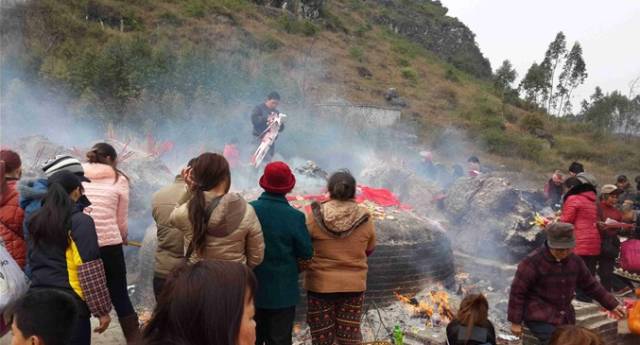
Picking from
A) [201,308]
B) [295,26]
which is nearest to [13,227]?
[201,308]

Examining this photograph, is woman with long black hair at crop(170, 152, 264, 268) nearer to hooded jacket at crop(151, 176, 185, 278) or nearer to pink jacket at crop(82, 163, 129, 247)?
hooded jacket at crop(151, 176, 185, 278)

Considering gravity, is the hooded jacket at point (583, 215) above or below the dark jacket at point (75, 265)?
above

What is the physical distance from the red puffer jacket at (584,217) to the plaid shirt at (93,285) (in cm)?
413

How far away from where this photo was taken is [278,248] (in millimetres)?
3287

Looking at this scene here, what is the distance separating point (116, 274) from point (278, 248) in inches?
44.8

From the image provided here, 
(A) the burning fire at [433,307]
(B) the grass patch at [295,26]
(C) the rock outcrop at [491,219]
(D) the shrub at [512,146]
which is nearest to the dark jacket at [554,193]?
(C) the rock outcrop at [491,219]

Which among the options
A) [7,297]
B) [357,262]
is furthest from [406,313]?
[7,297]

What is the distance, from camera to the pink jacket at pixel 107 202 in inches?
134

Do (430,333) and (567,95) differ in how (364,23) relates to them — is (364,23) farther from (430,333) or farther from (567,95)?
(430,333)

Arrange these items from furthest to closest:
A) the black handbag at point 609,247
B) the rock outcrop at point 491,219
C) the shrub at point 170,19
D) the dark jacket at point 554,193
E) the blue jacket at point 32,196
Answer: the shrub at point 170,19, the dark jacket at point 554,193, the rock outcrop at point 491,219, the black handbag at point 609,247, the blue jacket at point 32,196

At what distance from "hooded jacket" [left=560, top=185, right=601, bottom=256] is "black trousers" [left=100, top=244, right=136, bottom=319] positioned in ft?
13.0

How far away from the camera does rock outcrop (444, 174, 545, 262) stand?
7.13 m

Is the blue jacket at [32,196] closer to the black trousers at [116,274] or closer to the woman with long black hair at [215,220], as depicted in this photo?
the black trousers at [116,274]

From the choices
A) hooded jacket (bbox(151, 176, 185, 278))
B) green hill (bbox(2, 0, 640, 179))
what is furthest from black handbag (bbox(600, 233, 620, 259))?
green hill (bbox(2, 0, 640, 179))
